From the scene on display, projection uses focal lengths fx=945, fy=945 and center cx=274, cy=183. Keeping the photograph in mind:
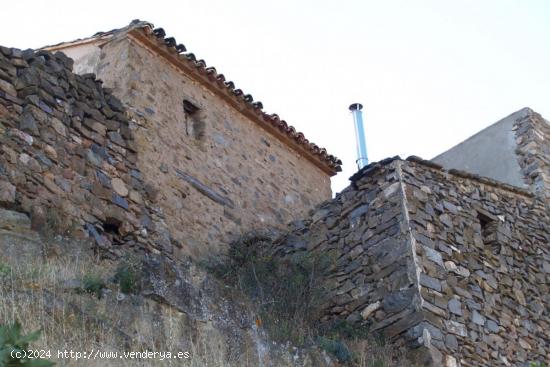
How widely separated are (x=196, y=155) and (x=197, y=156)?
0.02m

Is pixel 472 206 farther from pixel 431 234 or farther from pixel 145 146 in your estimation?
pixel 145 146

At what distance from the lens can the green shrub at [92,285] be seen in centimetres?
695

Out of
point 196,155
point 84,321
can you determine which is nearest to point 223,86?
point 196,155

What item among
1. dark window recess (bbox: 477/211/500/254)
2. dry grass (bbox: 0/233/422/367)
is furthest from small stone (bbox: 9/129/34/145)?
dark window recess (bbox: 477/211/500/254)

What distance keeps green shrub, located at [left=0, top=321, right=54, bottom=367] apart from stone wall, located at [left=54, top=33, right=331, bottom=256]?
621 centimetres

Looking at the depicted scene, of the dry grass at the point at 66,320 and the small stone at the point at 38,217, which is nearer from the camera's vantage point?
the dry grass at the point at 66,320

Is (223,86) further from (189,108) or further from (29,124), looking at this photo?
(29,124)

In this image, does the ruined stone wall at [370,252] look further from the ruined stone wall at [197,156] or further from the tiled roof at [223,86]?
the tiled roof at [223,86]

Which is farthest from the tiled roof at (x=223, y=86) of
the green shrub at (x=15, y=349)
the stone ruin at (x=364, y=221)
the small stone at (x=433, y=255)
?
the green shrub at (x=15, y=349)

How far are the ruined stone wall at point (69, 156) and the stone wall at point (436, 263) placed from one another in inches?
81.3

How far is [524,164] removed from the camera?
43.1ft

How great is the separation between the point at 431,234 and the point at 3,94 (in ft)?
15.4

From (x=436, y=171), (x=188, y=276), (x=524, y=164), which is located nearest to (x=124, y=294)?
(x=188, y=276)

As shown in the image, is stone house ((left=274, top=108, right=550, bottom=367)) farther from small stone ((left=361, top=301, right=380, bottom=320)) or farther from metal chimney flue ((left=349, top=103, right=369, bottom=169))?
metal chimney flue ((left=349, top=103, right=369, bottom=169))
